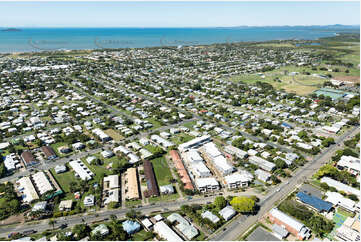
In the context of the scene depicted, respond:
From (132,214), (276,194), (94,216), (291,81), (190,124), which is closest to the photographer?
(132,214)

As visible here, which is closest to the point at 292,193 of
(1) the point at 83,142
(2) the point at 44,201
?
(2) the point at 44,201

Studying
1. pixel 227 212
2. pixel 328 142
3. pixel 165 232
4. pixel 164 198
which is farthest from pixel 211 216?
pixel 328 142

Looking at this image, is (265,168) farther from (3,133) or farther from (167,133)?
(3,133)

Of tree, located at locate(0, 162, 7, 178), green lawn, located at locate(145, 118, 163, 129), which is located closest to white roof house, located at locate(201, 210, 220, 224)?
green lawn, located at locate(145, 118, 163, 129)

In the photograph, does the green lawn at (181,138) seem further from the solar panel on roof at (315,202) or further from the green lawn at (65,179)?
the solar panel on roof at (315,202)

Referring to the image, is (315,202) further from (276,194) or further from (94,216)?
(94,216)

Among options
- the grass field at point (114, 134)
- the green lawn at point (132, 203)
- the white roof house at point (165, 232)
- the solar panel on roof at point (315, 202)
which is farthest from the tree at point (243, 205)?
the grass field at point (114, 134)

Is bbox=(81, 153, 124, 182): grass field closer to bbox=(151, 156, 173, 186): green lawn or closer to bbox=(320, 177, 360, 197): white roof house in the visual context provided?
bbox=(151, 156, 173, 186): green lawn
